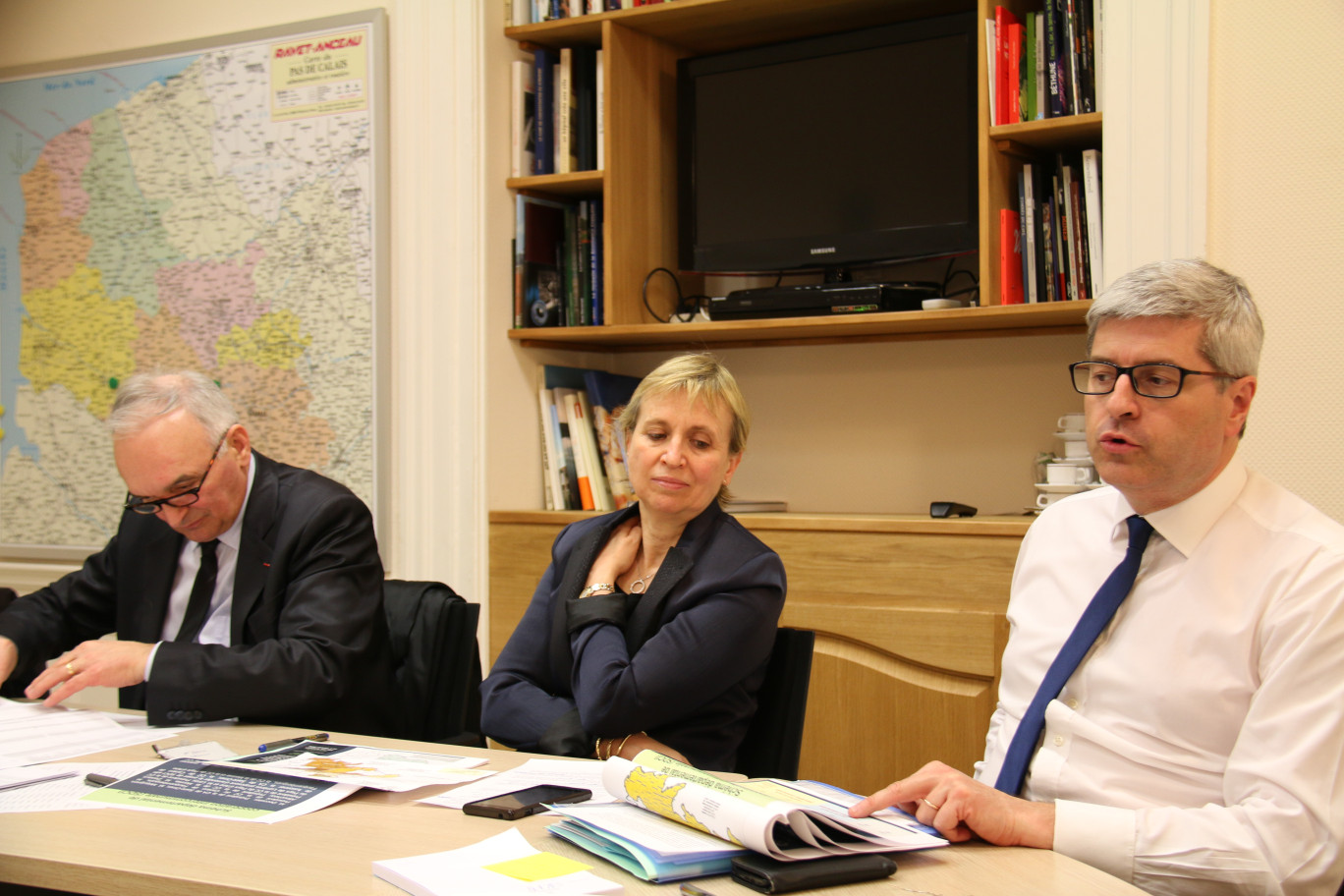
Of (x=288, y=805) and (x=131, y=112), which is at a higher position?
(x=131, y=112)

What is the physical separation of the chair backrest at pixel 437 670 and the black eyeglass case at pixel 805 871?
1.11 meters

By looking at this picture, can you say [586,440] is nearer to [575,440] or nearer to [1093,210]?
[575,440]

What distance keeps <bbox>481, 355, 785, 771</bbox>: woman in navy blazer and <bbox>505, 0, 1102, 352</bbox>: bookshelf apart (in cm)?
98

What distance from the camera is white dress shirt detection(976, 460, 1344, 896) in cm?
120

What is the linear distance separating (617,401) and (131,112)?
1890 millimetres

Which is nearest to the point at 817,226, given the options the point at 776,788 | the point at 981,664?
the point at 981,664

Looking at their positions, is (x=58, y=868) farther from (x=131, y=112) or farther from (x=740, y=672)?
(x=131, y=112)

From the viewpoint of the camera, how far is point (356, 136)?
331cm

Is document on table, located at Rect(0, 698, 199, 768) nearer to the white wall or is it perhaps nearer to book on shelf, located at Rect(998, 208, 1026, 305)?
book on shelf, located at Rect(998, 208, 1026, 305)

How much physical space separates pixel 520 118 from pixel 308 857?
2465mm

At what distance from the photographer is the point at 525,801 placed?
1276 millimetres

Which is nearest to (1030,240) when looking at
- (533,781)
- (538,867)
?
(533,781)

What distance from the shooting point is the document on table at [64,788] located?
4.33 feet

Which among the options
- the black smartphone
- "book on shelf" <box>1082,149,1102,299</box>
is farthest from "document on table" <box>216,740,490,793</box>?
"book on shelf" <box>1082,149,1102,299</box>
